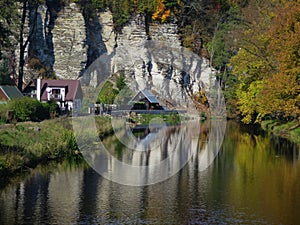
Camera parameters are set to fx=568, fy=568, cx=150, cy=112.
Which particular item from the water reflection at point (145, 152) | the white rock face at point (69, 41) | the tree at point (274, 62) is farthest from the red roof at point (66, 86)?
the tree at point (274, 62)

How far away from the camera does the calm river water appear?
17.7 m

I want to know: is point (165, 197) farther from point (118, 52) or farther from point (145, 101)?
point (118, 52)

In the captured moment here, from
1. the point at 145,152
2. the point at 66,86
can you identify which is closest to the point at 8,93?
the point at 66,86

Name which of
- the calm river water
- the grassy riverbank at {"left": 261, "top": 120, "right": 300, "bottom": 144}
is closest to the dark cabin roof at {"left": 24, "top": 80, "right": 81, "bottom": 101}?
the grassy riverbank at {"left": 261, "top": 120, "right": 300, "bottom": 144}

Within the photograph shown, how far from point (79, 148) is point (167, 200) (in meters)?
11.6

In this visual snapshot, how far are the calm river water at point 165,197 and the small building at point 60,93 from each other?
2642cm

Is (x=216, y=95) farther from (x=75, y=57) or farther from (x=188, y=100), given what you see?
(x=75, y=57)

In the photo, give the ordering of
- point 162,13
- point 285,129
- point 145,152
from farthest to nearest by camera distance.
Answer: point 162,13 < point 285,129 < point 145,152

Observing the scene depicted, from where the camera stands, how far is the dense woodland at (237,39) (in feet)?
125

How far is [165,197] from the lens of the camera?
67.5 ft

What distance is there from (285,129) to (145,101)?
22.0 metres

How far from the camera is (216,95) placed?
66.3 m

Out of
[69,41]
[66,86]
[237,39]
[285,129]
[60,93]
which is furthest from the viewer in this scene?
[69,41]

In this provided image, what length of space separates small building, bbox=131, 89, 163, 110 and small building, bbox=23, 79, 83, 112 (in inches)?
288
